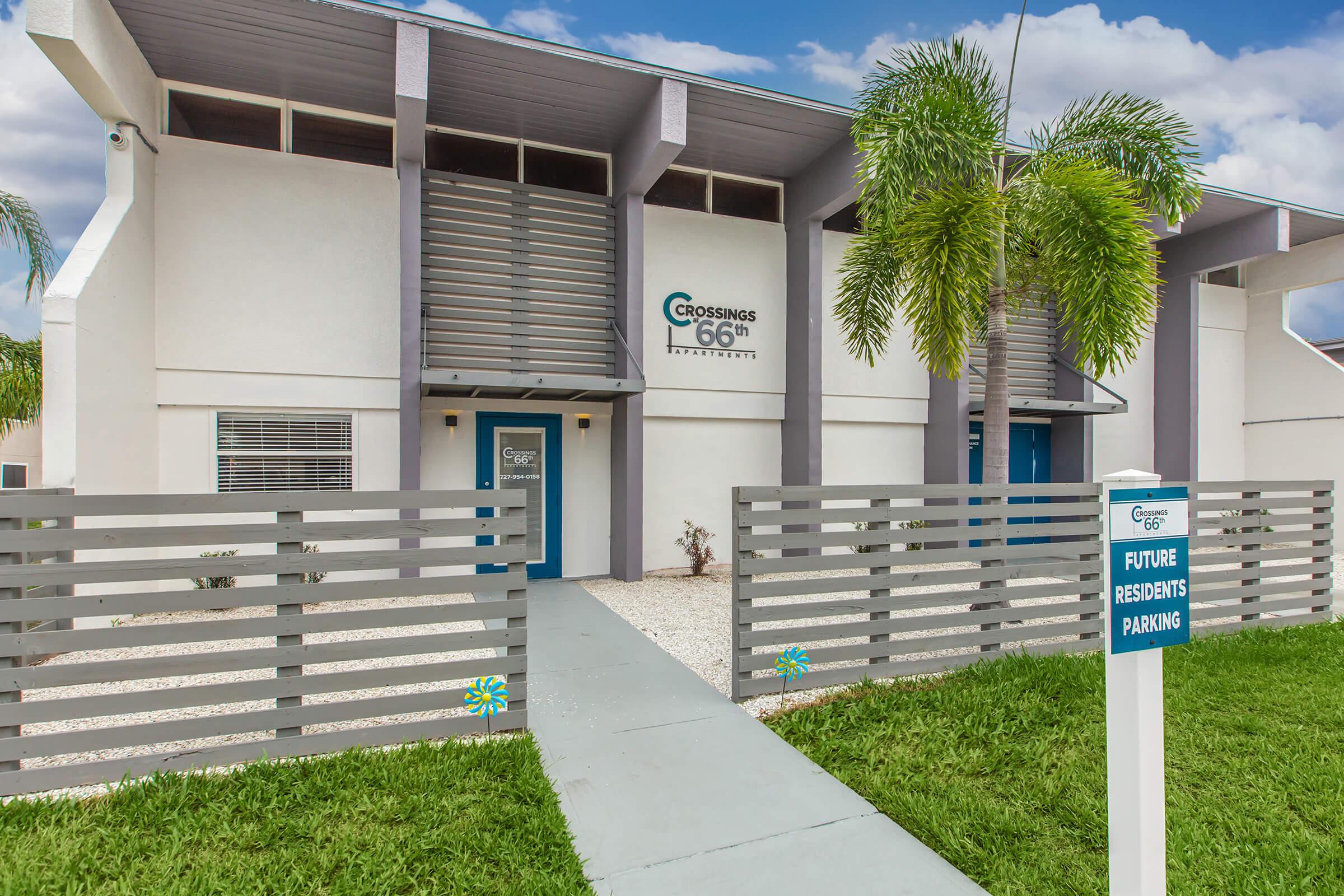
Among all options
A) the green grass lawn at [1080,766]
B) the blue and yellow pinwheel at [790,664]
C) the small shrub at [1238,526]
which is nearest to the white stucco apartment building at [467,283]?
the small shrub at [1238,526]

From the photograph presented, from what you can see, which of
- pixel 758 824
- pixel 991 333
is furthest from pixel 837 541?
pixel 991 333

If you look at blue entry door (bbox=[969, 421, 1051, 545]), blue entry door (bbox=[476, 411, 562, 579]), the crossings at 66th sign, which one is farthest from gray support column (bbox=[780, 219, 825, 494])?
blue entry door (bbox=[969, 421, 1051, 545])

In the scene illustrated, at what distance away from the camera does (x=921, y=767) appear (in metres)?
3.34

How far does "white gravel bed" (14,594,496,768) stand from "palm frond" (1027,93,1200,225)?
7.24 meters

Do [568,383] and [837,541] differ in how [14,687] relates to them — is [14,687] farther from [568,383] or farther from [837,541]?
[568,383]

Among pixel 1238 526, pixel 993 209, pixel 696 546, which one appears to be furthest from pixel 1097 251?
pixel 696 546

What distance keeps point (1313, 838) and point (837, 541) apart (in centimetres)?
252

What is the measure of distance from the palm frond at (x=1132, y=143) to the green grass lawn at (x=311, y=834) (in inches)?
281

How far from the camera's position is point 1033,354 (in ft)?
37.7

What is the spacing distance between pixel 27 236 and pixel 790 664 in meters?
10.1

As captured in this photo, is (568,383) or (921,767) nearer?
(921,767)

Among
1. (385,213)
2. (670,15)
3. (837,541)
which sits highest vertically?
(670,15)

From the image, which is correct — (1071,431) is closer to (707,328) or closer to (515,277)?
(707,328)

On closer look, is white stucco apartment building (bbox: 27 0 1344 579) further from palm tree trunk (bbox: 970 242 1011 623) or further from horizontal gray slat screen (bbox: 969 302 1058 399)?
palm tree trunk (bbox: 970 242 1011 623)
